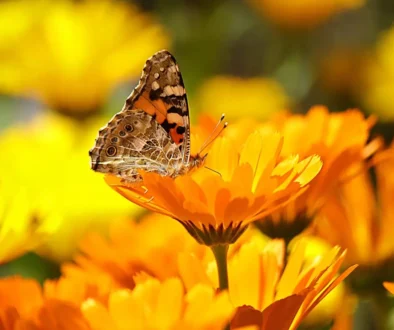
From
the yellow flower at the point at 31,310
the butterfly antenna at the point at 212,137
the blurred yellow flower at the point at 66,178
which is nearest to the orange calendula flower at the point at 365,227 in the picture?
the butterfly antenna at the point at 212,137

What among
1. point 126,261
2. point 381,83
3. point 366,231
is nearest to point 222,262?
point 126,261

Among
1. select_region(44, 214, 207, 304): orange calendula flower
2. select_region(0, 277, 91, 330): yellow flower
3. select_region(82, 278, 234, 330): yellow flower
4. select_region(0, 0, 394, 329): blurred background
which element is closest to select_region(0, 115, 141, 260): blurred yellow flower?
select_region(0, 0, 394, 329): blurred background

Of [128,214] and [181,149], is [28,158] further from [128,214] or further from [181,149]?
[181,149]

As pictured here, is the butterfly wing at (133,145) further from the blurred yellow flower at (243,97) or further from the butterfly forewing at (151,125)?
the blurred yellow flower at (243,97)

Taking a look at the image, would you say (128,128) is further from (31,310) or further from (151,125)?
(31,310)

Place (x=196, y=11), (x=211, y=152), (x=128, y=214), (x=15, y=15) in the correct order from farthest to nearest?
(x=196, y=11) < (x=15, y=15) < (x=128, y=214) < (x=211, y=152)

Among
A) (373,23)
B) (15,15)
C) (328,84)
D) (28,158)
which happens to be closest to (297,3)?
(328,84)

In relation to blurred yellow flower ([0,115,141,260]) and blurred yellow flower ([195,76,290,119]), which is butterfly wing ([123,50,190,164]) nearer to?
blurred yellow flower ([0,115,141,260])
